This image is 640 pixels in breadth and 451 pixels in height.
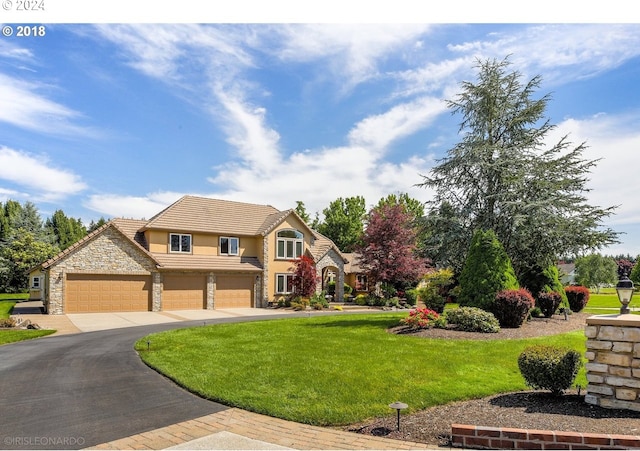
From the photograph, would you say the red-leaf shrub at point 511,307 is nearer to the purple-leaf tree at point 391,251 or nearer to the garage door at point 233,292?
the purple-leaf tree at point 391,251

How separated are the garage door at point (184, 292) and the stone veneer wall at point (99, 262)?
1020mm

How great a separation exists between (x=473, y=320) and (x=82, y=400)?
39.6ft

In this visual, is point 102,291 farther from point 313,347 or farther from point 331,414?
point 331,414

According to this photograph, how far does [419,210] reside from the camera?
205 feet

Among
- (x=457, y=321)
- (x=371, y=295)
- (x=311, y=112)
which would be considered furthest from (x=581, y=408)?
(x=371, y=295)

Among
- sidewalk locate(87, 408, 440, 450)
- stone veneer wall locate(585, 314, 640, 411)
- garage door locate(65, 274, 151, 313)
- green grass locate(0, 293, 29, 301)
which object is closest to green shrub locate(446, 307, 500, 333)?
stone veneer wall locate(585, 314, 640, 411)

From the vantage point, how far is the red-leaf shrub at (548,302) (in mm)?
20375

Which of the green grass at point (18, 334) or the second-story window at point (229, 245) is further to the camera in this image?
the second-story window at point (229, 245)

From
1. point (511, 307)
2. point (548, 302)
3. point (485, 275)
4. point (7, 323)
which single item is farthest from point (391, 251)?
point (7, 323)

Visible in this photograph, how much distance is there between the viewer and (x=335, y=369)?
9328 mm

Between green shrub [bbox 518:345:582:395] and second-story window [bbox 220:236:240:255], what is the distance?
26.4 m

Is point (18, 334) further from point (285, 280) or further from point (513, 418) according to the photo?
point (285, 280)

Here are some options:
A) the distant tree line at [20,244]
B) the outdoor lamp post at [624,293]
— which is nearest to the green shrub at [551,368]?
the outdoor lamp post at [624,293]

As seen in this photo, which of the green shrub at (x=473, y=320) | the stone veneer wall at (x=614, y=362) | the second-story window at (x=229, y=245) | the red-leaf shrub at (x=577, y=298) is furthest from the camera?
the second-story window at (x=229, y=245)
